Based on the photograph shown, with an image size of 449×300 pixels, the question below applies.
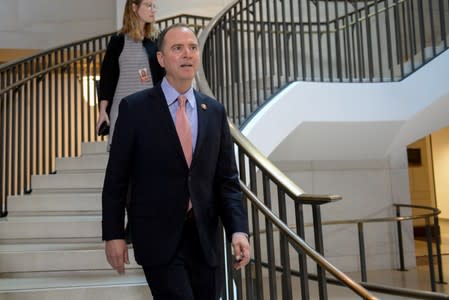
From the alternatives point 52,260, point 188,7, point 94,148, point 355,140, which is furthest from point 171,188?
point 188,7

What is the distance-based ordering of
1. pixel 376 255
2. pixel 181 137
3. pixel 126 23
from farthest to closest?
pixel 376 255
pixel 126 23
pixel 181 137

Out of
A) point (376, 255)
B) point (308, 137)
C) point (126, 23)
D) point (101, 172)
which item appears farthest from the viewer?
point (376, 255)

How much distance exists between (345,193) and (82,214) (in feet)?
14.2

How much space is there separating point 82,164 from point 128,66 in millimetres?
1756

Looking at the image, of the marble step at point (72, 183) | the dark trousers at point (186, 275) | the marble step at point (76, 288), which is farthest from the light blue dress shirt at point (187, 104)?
the marble step at point (72, 183)

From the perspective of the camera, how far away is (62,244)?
3.01 meters

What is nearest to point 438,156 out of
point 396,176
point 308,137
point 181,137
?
point 396,176

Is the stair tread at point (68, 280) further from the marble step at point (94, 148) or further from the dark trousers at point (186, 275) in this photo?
the marble step at point (94, 148)

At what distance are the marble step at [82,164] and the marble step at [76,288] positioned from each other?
1.31 meters

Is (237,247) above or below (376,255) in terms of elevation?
above

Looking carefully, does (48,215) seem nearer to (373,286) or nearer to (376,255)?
(373,286)

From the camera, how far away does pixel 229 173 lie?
5.04 feet

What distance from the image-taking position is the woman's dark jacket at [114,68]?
2.43m

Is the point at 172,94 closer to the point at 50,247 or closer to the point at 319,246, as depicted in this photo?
the point at 319,246
